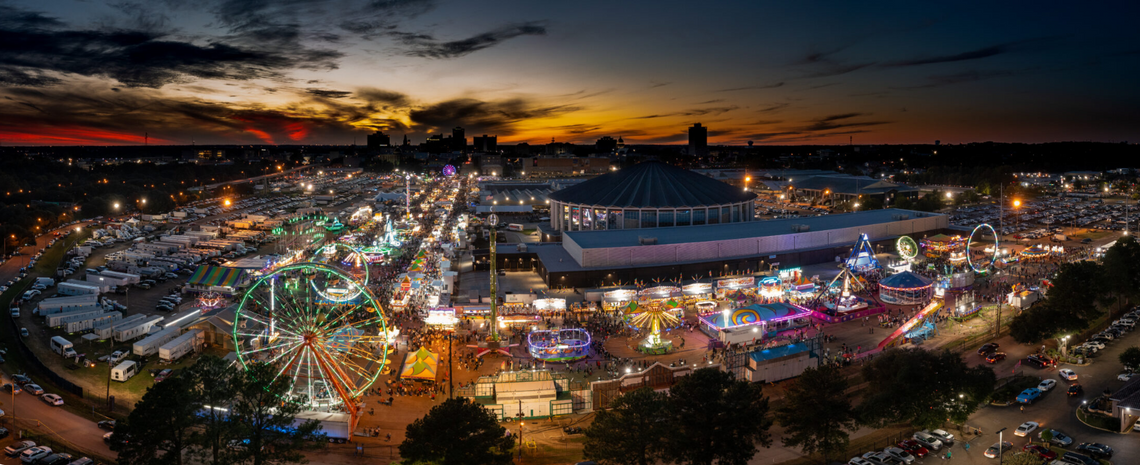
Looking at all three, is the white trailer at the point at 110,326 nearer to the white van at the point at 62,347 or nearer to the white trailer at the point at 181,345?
the white van at the point at 62,347

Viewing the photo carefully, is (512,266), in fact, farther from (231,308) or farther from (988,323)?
(988,323)

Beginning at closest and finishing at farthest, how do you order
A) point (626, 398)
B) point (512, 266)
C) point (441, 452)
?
1. point (441, 452)
2. point (626, 398)
3. point (512, 266)

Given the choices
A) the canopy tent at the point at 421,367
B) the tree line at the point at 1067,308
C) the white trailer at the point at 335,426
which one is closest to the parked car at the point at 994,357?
the tree line at the point at 1067,308

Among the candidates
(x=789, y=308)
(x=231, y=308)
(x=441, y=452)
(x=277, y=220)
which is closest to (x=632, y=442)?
(x=441, y=452)

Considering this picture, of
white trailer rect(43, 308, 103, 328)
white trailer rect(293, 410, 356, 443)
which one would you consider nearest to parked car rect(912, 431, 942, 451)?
white trailer rect(293, 410, 356, 443)

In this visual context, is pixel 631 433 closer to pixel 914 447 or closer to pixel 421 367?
pixel 914 447

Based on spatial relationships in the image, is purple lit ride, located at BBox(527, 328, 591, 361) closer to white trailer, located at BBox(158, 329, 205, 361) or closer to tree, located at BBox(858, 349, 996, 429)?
tree, located at BBox(858, 349, 996, 429)
